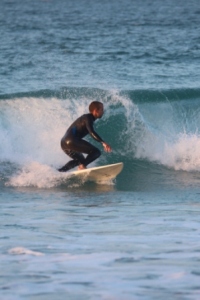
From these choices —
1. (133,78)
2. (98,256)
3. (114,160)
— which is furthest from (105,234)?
(133,78)

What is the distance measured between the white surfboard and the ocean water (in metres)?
0.13

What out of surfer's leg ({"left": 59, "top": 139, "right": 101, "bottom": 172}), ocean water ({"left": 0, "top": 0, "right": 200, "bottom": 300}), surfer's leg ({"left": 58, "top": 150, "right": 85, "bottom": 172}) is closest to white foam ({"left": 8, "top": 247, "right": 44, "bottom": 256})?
ocean water ({"left": 0, "top": 0, "right": 200, "bottom": 300})

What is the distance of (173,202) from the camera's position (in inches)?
447

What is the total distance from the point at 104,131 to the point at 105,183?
453 cm

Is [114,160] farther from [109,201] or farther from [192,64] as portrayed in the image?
[192,64]

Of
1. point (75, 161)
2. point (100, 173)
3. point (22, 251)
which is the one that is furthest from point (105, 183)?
point (22, 251)

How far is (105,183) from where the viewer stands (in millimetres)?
13031

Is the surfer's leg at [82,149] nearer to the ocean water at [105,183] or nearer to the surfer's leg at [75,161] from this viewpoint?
the surfer's leg at [75,161]

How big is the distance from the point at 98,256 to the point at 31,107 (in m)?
11.1

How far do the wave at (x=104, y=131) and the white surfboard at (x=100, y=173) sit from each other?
36 centimetres

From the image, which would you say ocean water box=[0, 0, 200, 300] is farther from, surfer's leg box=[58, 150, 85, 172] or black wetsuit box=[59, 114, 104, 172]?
black wetsuit box=[59, 114, 104, 172]

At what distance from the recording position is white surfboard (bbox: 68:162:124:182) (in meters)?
12.6

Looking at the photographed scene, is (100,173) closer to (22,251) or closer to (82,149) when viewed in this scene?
(82,149)

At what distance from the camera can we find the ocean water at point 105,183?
7340 millimetres
